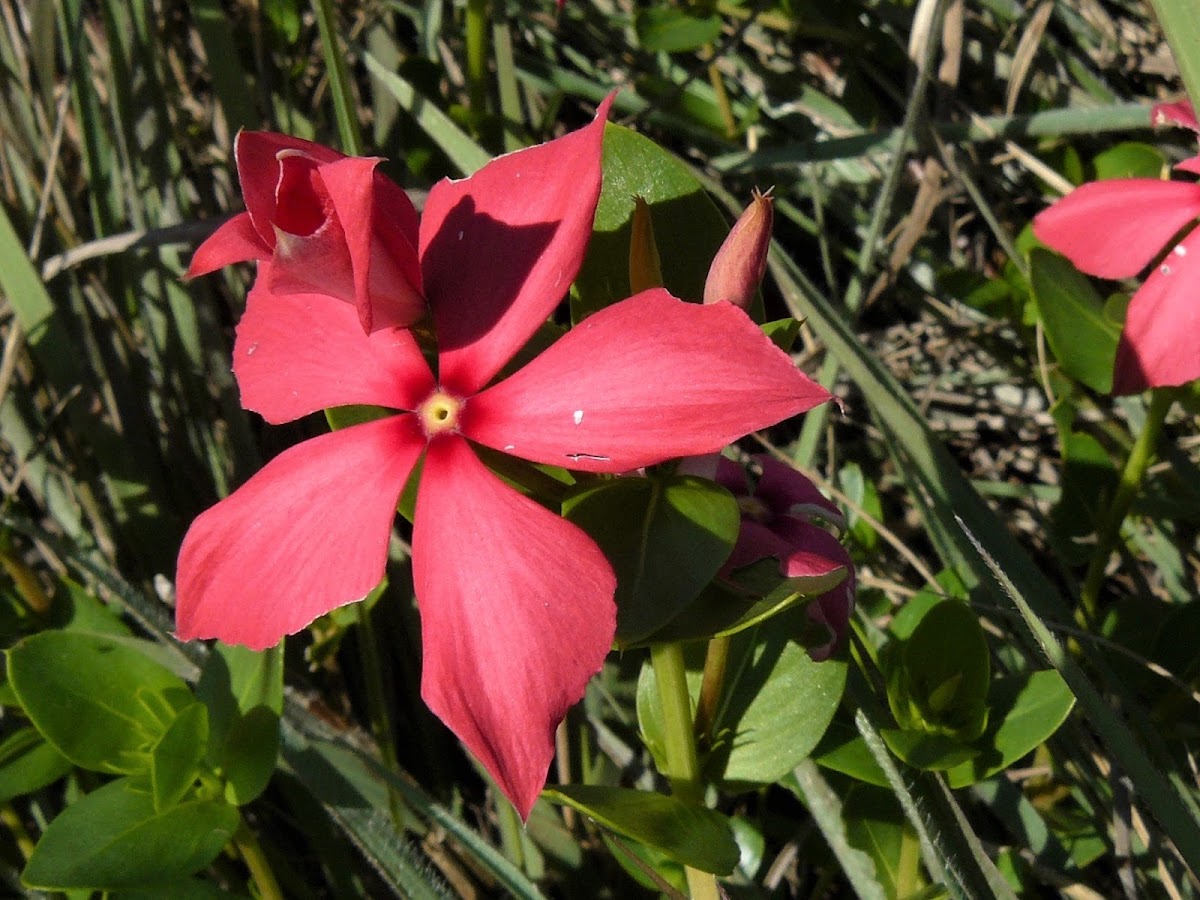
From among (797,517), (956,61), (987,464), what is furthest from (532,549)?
(956,61)

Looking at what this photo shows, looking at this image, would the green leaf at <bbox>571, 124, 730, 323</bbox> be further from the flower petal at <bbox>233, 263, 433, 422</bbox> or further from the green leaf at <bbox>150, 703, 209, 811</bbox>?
the green leaf at <bbox>150, 703, 209, 811</bbox>

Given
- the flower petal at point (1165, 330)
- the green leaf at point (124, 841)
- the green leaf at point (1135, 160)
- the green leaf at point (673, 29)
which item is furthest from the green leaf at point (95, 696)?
the green leaf at point (1135, 160)

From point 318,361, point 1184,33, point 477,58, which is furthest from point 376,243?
point 477,58

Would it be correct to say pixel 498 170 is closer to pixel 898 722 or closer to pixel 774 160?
pixel 898 722

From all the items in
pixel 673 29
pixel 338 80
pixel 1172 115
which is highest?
pixel 338 80

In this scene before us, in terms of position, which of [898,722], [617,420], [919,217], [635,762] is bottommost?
[635,762]

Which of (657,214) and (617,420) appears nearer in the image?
(617,420)

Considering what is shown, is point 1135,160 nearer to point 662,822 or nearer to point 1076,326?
point 1076,326
